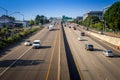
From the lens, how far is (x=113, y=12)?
10700 cm

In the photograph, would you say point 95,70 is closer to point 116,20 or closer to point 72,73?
point 72,73

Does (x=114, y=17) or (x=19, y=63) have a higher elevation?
(x=114, y=17)

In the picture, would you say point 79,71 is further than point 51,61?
No

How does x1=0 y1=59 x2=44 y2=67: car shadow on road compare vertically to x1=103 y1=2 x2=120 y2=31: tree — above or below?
below

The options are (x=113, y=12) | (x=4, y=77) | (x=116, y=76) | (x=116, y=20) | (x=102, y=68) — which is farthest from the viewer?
(x=113, y=12)

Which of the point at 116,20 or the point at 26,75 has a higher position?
the point at 116,20

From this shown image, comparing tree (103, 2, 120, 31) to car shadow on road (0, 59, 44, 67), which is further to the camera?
tree (103, 2, 120, 31)

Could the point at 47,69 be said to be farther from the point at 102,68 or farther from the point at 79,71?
the point at 102,68

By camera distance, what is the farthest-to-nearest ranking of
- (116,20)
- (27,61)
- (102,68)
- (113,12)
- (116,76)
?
(113,12) < (116,20) < (27,61) < (102,68) < (116,76)

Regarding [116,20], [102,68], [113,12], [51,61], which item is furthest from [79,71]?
[113,12]

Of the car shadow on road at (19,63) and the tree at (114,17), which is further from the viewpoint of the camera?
the tree at (114,17)

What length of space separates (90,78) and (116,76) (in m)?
4.00

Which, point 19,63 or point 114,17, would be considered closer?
point 19,63

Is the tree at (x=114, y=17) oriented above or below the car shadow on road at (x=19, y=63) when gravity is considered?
above
